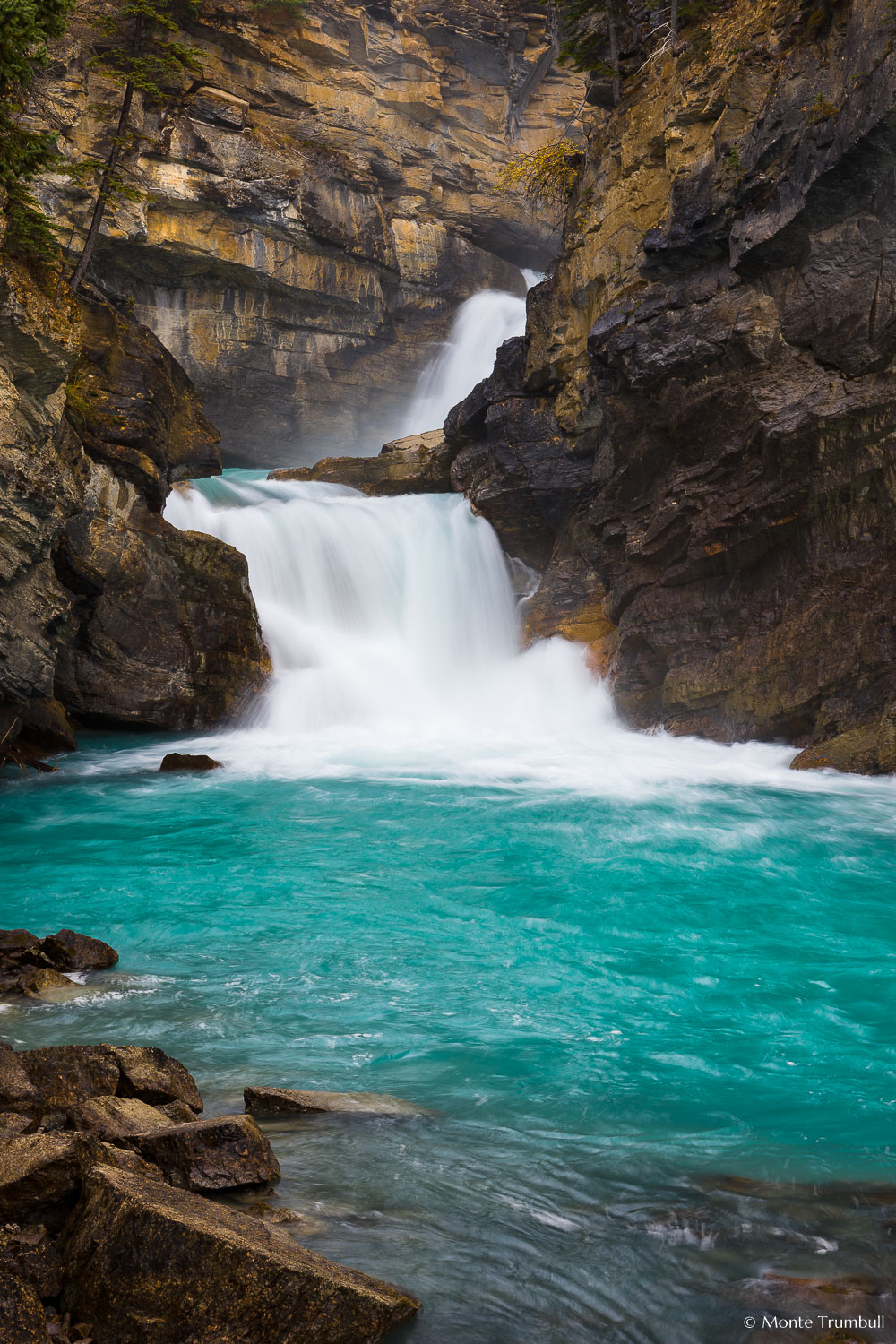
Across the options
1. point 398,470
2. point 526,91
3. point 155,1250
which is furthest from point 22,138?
point 526,91

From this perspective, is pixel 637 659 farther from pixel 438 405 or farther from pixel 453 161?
pixel 453 161

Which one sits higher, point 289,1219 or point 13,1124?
point 13,1124

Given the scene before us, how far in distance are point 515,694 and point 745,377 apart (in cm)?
938

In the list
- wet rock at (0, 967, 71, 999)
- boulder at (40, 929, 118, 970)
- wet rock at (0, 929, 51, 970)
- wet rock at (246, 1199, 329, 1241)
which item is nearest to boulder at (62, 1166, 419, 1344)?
wet rock at (246, 1199, 329, 1241)

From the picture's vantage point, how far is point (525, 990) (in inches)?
267

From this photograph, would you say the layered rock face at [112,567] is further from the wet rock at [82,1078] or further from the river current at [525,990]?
the wet rock at [82,1078]

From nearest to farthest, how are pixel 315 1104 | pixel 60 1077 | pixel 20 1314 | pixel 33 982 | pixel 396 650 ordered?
pixel 20 1314 < pixel 60 1077 < pixel 315 1104 < pixel 33 982 < pixel 396 650

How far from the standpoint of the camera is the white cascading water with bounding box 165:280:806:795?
709 inches

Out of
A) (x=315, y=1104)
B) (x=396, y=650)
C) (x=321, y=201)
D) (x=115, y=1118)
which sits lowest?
(x=315, y=1104)

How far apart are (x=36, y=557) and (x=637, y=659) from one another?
40.5 ft

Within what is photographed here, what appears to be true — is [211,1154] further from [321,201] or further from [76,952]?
[321,201]

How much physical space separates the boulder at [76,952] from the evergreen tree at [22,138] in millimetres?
10224

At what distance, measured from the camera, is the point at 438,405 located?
38250 mm

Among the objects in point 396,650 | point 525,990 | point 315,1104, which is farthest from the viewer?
point 396,650
